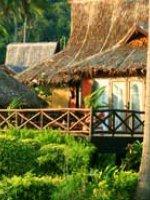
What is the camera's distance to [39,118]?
896 inches

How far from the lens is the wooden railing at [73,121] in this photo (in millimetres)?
20828

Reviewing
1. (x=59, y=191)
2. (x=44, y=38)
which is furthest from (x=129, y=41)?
(x=44, y=38)

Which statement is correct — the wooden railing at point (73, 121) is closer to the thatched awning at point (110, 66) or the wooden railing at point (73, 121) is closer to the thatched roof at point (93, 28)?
the thatched awning at point (110, 66)

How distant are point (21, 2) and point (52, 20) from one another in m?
49.2

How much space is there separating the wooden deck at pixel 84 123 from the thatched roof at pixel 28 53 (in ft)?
88.8

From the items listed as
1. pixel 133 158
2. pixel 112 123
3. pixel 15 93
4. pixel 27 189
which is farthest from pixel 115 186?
pixel 15 93

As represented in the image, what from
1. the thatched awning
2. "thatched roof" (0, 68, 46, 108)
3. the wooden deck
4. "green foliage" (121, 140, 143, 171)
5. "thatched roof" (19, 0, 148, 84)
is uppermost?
"thatched roof" (19, 0, 148, 84)

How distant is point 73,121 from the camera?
21938 mm

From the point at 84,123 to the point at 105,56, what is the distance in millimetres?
7169

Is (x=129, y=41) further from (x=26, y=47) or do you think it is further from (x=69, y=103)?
(x=26, y=47)

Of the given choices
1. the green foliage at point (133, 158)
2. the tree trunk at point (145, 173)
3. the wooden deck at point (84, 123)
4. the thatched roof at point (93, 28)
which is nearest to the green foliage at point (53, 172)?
the tree trunk at point (145, 173)

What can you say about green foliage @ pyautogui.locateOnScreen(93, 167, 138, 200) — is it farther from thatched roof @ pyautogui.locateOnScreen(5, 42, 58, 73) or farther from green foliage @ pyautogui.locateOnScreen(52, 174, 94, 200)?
→ thatched roof @ pyautogui.locateOnScreen(5, 42, 58, 73)

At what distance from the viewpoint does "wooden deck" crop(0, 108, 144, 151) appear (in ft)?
68.3

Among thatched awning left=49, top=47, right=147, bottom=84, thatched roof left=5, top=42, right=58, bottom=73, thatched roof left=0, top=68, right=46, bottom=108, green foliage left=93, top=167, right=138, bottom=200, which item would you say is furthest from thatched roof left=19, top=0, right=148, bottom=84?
thatched roof left=5, top=42, right=58, bottom=73
